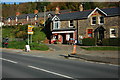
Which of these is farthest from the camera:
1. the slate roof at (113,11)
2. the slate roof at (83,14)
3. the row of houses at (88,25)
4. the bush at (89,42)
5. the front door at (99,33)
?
the front door at (99,33)

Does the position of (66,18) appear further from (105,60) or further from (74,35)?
(105,60)

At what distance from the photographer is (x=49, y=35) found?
44.1 metres

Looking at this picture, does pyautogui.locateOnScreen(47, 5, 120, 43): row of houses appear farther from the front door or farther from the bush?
the bush

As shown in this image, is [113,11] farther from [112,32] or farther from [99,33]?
[99,33]

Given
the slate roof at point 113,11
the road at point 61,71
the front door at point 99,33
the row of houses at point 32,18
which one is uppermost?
the row of houses at point 32,18

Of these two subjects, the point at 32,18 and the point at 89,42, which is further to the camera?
the point at 32,18

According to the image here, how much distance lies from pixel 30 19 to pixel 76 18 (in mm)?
31541

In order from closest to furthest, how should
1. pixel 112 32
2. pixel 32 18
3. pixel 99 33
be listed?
pixel 112 32
pixel 99 33
pixel 32 18

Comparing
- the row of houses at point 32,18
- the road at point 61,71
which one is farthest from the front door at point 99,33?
the row of houses at point 32,18

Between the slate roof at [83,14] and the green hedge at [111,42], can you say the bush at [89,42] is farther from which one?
the slate roof at [83,14]

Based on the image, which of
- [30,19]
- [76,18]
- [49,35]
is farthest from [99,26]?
[30,19]

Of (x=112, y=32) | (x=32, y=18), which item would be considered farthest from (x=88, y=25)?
(x=32, y=18)

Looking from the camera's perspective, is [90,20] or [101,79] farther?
[90,20]

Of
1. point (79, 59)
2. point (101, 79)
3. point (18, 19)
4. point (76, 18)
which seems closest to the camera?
point (101, 79)
